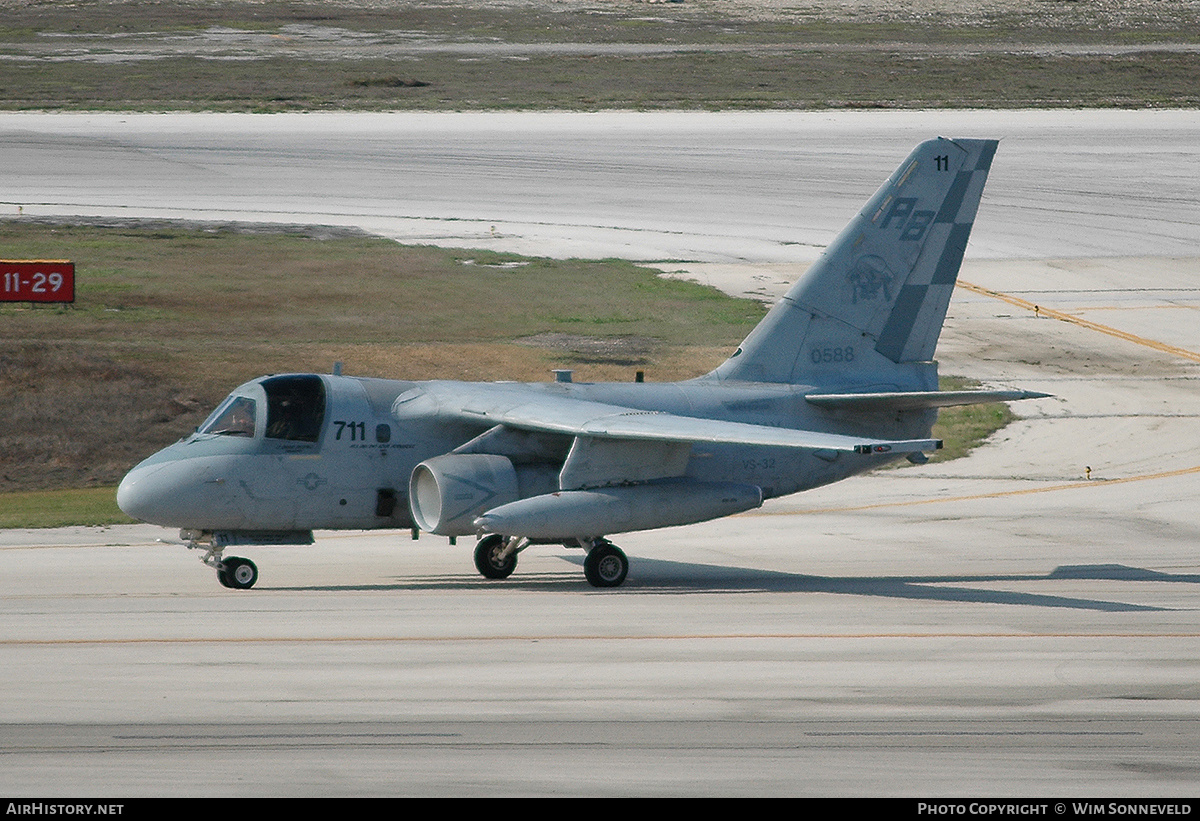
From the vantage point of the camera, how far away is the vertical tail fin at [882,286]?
2236 centimetres

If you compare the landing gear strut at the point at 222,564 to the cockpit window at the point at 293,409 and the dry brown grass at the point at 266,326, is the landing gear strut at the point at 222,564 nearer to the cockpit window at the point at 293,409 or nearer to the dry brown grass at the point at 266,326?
the cockpit window at the point at 293,409

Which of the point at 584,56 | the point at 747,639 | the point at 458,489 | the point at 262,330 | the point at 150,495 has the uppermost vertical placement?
the point at 584,56

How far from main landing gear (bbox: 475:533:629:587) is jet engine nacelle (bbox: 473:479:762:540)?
321 millimetres

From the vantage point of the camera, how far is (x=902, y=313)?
2288cm

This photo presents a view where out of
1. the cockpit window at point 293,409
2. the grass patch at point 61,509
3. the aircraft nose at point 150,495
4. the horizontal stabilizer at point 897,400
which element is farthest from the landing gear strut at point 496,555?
the grass patch at point 61,509

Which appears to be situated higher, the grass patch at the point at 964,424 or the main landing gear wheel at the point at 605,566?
the grass patch at the point at 964,424

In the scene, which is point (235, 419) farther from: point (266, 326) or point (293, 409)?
point (266, 326)

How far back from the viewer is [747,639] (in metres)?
16.2

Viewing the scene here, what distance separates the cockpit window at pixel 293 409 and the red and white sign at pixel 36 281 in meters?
19.8

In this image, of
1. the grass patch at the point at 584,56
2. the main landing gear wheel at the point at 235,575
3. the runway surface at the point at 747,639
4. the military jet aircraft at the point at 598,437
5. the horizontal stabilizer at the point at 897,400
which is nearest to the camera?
the runway surface at the point at 747,639

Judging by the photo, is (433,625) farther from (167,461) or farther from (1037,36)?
(1037,36)

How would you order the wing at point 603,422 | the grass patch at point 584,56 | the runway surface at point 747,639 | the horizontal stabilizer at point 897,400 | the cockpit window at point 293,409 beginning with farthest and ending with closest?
the grass patch at point 584,56, the horizontal stabilizer at point 897,400, the cockpit window at point 293,409, the wing at point 603,422, the runway surface at point 747,639

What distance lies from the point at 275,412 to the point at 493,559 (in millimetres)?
3484

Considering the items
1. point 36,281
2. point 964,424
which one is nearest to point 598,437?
point 964,424
